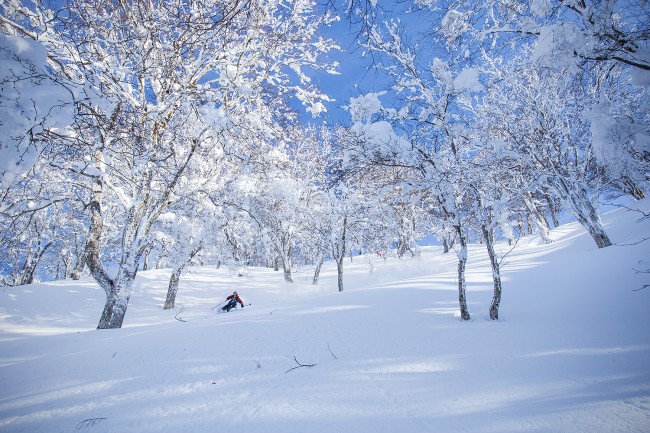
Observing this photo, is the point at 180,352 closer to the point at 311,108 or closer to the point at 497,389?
the point at 497,389

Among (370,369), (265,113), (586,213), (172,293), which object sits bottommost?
(172,293)

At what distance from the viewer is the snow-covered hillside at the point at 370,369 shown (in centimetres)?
238

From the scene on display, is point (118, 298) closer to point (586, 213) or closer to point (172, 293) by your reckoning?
point (172, 293)

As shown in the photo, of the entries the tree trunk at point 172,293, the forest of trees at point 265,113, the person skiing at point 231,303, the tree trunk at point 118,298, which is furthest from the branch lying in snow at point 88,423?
the tree trunk at point 172,293

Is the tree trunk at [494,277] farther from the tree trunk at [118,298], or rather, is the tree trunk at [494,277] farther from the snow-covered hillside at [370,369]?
the tree trunk at [118,298]

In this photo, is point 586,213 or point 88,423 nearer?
point 88,423

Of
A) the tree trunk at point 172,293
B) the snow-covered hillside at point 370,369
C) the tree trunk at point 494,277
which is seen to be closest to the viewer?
the snow-covered hillside at point 370,369

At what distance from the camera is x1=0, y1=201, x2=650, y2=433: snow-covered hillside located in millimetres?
2385

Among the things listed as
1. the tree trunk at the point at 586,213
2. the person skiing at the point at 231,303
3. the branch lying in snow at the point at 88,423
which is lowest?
the person skiing at the point at 231,303

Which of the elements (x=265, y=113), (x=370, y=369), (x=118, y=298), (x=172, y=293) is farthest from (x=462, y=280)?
(x=172, y=293)

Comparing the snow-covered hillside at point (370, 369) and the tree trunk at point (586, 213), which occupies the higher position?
the tree trunk at point (586, 213)

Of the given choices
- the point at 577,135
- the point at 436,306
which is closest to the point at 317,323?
the point at 436,306

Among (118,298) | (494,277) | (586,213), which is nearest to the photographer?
(494,277)

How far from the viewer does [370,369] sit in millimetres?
3312
